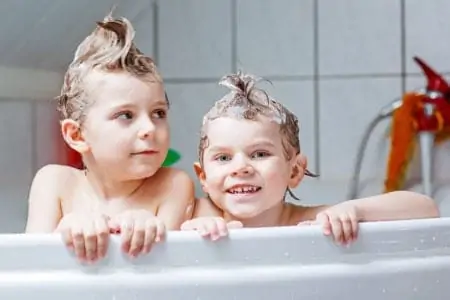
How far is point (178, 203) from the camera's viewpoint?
1030 mm

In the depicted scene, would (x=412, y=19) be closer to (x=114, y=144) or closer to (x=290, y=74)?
(x=290, y=74)

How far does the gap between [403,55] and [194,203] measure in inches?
38.3

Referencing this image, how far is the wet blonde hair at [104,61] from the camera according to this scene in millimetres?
996

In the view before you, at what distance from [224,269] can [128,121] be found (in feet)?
0.98

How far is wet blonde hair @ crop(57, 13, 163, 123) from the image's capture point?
1.00 m

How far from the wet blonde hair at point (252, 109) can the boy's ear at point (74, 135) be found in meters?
0.15

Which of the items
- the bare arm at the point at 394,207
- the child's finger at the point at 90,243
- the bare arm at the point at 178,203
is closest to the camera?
the child's finger at the point at 90,243

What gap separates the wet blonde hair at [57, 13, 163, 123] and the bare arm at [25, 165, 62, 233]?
3.6 inches

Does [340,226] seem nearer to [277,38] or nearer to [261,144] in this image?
[261,144]

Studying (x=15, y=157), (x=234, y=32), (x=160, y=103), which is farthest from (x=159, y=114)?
(x=234, y=32)

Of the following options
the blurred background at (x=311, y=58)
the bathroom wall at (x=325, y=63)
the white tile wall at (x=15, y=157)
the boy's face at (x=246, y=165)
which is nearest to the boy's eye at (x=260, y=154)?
the boy's face at (x=246, y=165)

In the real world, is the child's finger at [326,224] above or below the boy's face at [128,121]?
below

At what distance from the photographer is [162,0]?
199 centimetres

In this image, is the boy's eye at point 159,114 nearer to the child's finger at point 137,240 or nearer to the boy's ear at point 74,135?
the boy's ear at point 74,135
